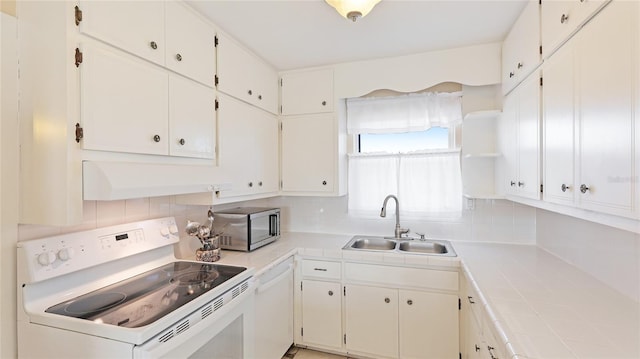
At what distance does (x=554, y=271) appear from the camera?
1.71 metres

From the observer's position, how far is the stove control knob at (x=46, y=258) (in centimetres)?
123

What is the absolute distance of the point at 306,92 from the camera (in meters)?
2.72

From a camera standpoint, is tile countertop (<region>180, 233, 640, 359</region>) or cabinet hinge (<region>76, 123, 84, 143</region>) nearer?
tile countertop (<region>180, 233, 640, 359</region>)

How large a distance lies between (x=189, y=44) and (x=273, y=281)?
5.23ft

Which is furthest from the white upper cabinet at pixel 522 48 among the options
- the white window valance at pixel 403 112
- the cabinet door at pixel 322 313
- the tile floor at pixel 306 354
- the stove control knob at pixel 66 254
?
the stove control knob at pixel 66 254

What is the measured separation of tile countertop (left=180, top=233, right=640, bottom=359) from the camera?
3.22 feet

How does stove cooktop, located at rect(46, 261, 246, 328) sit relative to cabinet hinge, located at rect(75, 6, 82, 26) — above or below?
below

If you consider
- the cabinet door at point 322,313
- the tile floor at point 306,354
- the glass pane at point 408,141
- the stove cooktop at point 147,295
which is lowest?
the tile floor at point 306,354

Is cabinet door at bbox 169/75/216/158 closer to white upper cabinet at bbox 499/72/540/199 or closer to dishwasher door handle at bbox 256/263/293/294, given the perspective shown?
dishwasher door handle at bbox 256/263/293/294

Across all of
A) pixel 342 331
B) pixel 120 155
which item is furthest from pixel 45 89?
pixel 342 331

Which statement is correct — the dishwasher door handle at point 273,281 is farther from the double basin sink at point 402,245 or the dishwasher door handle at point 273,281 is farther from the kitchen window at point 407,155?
the kitchen window at point 407,155

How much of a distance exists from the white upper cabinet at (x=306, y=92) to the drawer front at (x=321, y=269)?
131 centimetres

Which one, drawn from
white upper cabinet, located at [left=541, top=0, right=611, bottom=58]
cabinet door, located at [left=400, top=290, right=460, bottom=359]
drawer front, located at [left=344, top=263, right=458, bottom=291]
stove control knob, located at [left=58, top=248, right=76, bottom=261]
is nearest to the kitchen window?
drawer front, located at [left=344, top=263, right=458, bottom=291]

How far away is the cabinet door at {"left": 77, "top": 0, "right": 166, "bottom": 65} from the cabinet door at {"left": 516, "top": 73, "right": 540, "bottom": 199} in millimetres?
1994
